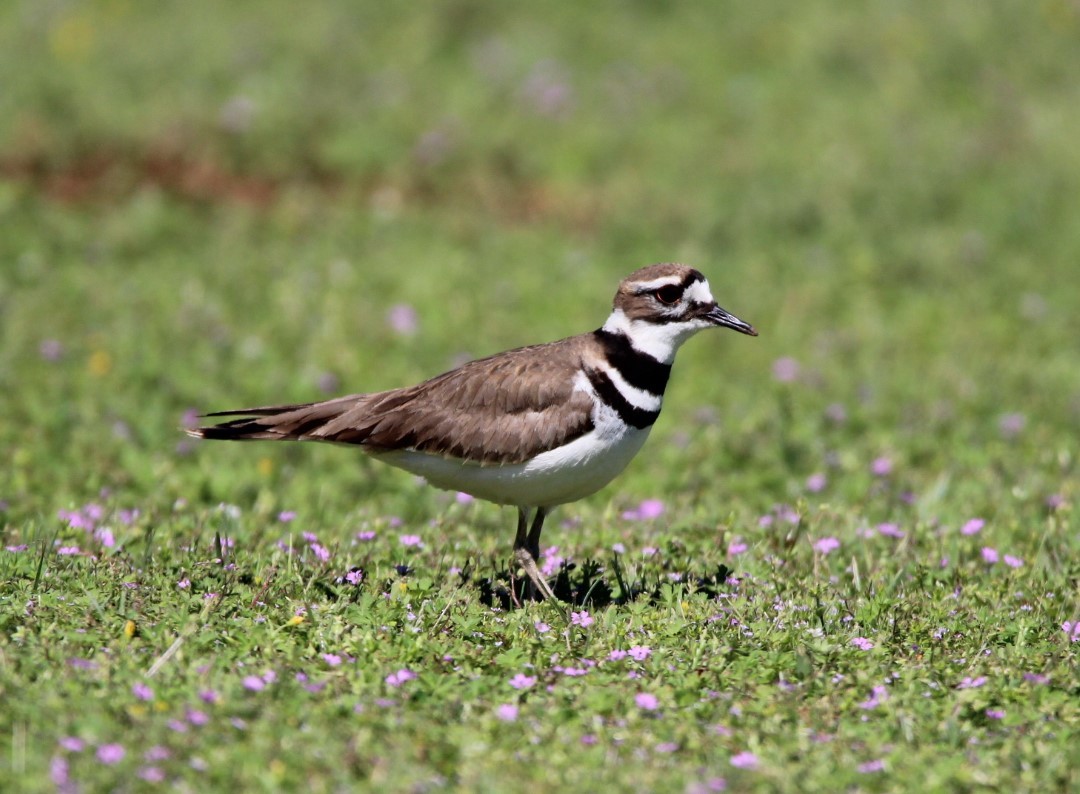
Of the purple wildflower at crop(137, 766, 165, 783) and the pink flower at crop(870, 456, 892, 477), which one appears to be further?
the pink flower at crop(870, 456, 892, 477)

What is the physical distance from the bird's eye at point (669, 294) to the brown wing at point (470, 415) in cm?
44

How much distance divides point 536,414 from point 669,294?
0.84 metres

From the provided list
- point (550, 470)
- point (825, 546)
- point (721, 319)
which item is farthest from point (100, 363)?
point (825, 546)

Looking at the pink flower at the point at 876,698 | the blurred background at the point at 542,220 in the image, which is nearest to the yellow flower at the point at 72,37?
the blurred background at the point at 542,220

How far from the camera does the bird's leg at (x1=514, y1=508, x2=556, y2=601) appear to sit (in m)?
6.20

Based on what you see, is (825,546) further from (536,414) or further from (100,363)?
(100,363)

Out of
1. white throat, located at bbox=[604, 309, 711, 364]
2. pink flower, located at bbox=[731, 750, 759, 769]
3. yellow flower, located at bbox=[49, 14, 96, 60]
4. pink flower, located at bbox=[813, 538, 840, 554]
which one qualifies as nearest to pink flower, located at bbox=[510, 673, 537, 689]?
pink flower, located at bbox=[731, 750, 759, 769]

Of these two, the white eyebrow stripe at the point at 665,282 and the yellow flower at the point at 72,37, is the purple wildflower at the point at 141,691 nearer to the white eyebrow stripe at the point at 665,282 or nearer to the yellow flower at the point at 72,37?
the white eyebrow stripe at the point at 665,282

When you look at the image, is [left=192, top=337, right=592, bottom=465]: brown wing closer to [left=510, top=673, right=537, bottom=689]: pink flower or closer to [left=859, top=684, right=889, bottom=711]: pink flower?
[left=510, top=673, right=537, bottom=689]: pink flower

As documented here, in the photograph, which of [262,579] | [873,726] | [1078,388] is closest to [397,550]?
[262,579]

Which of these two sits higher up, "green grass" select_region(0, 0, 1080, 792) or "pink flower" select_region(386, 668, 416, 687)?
"green grass" select_region(0, 0, 1080, 792)

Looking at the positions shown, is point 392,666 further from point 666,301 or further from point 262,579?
point 666,301

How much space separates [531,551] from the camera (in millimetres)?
6551

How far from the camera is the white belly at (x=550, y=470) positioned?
6.21m
